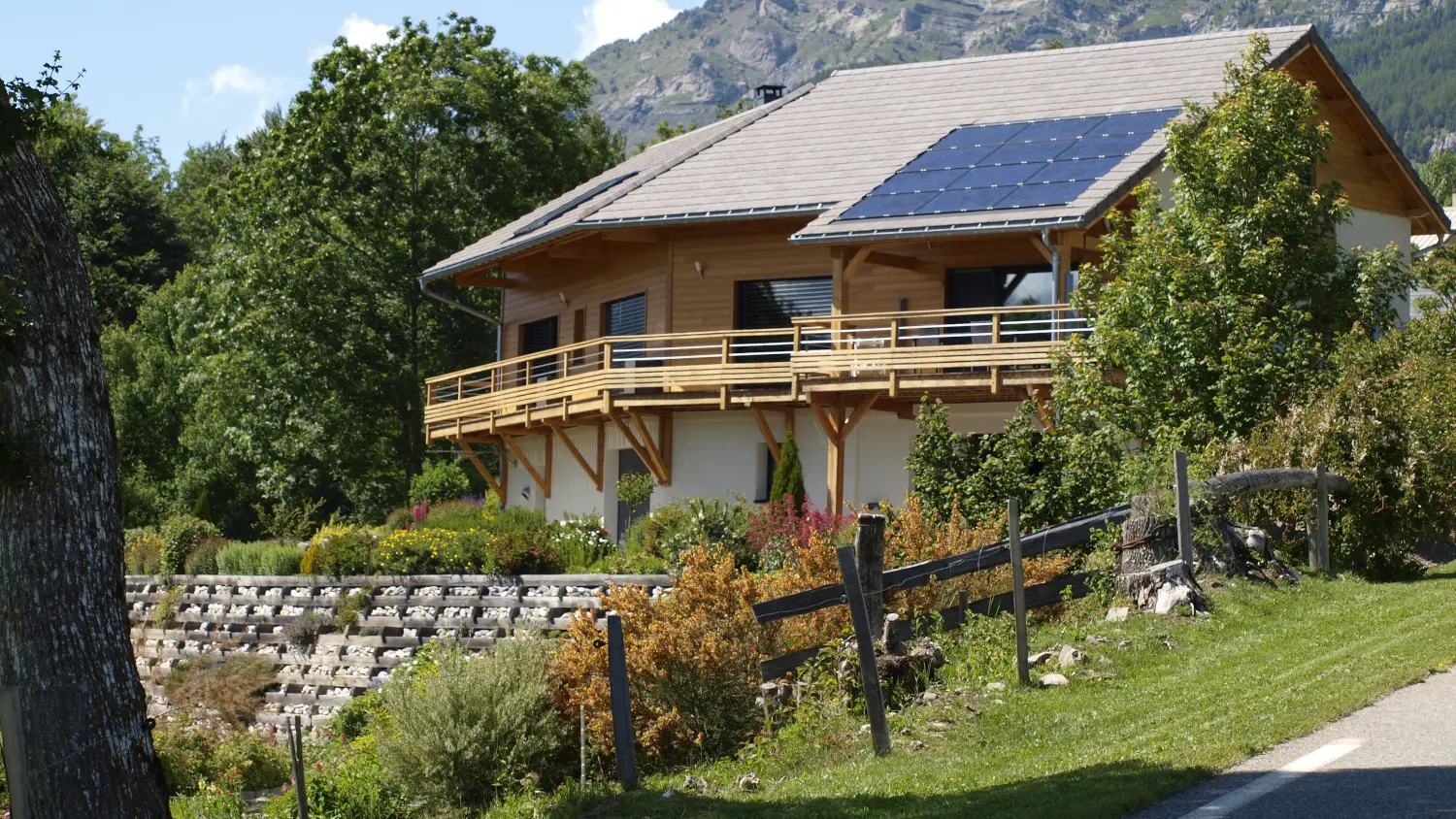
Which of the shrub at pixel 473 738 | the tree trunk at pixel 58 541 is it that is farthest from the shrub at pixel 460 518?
the tree trunk at pixel 58 541

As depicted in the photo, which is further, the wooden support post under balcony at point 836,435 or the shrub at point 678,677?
the wooden support post under balcony at point 836,435

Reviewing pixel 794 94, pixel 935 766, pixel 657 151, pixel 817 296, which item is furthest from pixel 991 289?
pixel 935 766

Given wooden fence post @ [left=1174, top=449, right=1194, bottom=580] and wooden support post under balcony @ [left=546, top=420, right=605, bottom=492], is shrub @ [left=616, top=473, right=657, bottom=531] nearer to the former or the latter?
wooden support post under balcony @ [left=546, top=420, right=605, bottom=492]

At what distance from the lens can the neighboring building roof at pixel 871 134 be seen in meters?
27.4

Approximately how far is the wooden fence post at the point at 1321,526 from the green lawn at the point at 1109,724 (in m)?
2.37

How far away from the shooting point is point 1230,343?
62.3ft

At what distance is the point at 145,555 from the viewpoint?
32781mm

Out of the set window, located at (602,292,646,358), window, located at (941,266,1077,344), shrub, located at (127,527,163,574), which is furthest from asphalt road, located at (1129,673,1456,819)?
shrub, located at (127,527,163,574)

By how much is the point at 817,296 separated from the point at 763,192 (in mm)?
2132

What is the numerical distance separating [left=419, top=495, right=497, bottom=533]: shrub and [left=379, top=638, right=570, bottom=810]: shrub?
1363 centimetres

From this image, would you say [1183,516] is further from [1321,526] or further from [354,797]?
[354,797]

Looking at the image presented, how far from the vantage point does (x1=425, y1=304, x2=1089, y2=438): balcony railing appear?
24.0m

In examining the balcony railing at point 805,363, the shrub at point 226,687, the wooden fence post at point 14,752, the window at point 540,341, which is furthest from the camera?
the window at point 540,341

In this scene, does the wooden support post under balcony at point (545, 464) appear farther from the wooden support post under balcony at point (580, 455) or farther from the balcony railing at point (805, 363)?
the wooden support post under balcony at point (580, 455)
